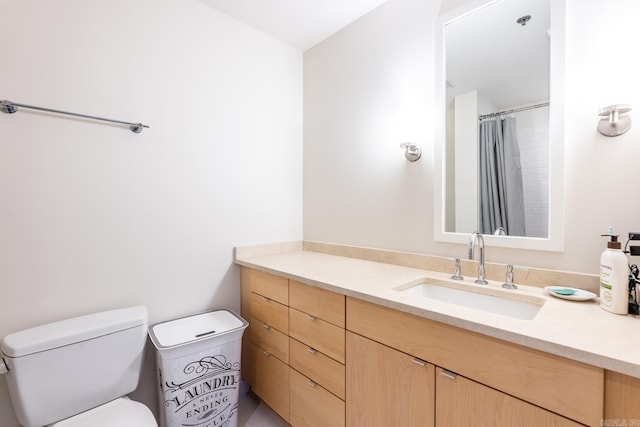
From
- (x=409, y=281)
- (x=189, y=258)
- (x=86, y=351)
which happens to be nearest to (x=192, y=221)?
(x=189, y=258)

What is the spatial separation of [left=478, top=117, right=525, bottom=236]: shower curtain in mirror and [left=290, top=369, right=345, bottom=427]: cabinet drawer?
1.11 m

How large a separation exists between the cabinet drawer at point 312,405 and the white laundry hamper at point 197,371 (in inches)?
13.0

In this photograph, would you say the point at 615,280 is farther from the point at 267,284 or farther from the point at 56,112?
the point at 56,112

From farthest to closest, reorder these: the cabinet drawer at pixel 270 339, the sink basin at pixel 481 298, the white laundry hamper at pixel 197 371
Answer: the cabinet drawer at pixel 270 339, the white laundry hamper at pixel 197 371, the sink basin at pixel 481 298

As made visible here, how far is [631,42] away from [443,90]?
676 millimetres

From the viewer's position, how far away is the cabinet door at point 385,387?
3.21 ft

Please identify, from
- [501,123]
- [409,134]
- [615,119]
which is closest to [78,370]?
[409,134]

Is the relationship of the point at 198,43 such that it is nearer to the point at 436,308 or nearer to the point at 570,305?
the point at 436,308

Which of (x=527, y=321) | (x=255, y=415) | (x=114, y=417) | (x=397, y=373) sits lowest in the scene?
(x=255, y=415)

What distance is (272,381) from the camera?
1.62 meters

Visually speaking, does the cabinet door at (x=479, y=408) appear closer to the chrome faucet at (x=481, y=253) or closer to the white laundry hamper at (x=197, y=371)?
the chrome faucet at (x=481, y=253)

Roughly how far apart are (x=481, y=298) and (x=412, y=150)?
0.85 meters

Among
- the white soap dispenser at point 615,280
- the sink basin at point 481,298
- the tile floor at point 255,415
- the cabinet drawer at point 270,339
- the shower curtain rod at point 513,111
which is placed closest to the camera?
the white soap dispenser at point 615,280

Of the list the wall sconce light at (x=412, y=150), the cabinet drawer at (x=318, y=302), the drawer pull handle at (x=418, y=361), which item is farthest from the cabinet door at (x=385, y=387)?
the wall sconce light at (x=412, y=150)
